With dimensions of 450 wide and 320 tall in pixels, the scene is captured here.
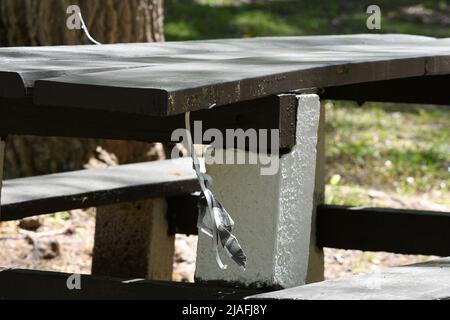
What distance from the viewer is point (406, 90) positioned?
4129 mm

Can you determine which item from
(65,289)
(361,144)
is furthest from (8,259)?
(361,144)

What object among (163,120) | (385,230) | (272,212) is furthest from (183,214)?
(163,120)

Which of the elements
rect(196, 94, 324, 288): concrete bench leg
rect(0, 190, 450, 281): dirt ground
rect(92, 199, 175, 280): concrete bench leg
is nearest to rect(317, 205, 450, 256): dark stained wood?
rect(92, 199, 175, 280): concrete bench leg

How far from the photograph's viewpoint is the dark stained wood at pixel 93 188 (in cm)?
408

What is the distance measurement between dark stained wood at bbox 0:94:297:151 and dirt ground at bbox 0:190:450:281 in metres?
2.25

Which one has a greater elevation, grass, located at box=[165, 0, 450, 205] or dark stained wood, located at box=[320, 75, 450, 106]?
dark stained wood, located at box=[320, 75, 450, 106]

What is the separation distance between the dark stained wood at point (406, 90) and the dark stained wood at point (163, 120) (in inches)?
49.3

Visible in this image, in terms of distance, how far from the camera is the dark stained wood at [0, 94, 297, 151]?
280 centimetres

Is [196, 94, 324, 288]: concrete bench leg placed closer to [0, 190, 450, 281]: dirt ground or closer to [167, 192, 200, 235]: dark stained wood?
[167, 192, 200, 235]: dark stained wood

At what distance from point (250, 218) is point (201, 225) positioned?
1.49 feet

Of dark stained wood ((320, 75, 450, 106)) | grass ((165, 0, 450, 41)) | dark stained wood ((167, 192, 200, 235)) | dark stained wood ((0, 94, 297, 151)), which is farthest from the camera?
grass ((165, 0, 450, 41))

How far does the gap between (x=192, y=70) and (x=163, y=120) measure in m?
0.18

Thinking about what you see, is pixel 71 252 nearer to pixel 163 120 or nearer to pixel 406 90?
pixel 406 90
